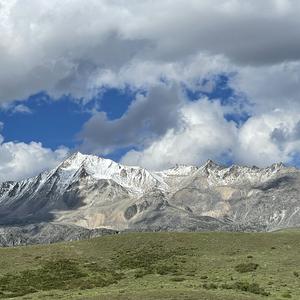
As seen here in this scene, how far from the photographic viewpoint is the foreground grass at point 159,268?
196 ft

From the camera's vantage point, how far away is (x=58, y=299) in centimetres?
5741

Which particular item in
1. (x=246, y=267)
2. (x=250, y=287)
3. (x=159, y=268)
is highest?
(x=159, y=268)

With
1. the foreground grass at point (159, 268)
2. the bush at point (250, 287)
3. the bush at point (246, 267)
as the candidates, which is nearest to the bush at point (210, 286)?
the foreground grass at point (159, 268)

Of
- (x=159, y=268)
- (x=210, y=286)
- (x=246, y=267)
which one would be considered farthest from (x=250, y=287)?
(x=159, y=268)

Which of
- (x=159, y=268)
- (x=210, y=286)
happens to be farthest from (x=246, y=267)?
(x=210, y=286)

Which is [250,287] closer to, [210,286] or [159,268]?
[210,286]

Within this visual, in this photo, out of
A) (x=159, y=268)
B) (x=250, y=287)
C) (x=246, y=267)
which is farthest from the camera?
(x=159, y=268)

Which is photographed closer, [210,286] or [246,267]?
[210,286]

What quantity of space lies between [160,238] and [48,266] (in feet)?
74.6

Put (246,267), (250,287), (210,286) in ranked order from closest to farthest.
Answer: (250,287) < (210,286) < (246,267)

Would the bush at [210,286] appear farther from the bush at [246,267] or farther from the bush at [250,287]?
the bush at [246,267]

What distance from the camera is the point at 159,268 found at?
75.8 metres

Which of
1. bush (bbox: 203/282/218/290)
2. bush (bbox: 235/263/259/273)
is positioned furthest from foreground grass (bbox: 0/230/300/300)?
bush (bbox: 203/282/218/290)

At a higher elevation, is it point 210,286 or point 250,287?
point 210,286
